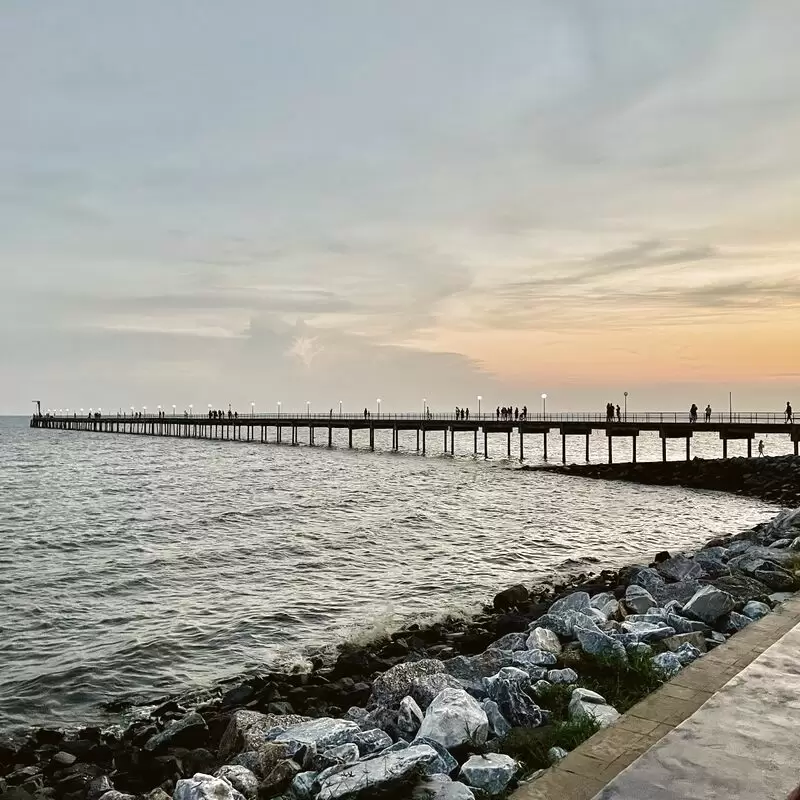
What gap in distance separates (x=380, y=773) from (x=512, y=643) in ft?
17.3

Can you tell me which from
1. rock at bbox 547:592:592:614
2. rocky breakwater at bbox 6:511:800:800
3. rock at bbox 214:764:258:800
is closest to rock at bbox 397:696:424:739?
rocky breakwater at bbox 6:511:800:800

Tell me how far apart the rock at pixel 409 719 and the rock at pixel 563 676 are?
5.10ft

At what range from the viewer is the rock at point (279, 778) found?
20.6 feet

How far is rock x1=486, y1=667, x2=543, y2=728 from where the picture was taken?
6922mm

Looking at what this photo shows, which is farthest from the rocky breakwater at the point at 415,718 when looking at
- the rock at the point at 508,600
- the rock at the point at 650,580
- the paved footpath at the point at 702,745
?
the rock at the point at 508,600

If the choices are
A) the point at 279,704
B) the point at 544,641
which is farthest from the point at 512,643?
the point at 279,704

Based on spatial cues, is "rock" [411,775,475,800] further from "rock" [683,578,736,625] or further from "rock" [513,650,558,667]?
"rock" [683,578,736,625]

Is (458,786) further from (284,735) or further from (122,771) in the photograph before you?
(122,771)

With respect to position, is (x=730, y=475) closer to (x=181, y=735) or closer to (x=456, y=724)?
(x=181, y=735)

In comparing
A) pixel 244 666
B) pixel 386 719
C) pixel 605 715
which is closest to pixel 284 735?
pixel 386 719

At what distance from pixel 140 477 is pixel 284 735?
48646mm

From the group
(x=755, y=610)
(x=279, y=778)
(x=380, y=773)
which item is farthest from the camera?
(x=755, y=610)

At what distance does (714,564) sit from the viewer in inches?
592

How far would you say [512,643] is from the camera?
10641mm
